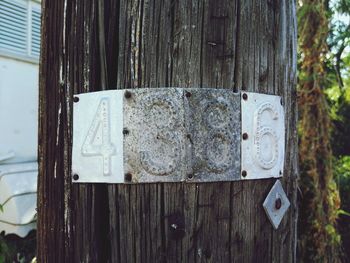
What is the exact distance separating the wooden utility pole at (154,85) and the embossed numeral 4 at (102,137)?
72mm

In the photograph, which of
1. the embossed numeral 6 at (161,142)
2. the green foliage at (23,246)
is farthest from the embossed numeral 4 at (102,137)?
the green foliage at (23,246)

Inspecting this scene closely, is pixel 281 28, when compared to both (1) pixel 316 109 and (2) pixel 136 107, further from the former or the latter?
(1) pixel 316 109

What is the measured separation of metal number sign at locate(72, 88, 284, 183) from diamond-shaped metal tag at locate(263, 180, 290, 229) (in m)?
0.10

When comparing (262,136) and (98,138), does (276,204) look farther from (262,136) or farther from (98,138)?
(98,138)

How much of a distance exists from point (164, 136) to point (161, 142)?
0.06ft

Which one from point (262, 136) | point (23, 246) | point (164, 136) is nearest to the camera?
point (164, 136)

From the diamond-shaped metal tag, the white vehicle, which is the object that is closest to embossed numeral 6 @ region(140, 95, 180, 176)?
the diamond-shaped metal tag

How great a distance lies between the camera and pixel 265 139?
1.46 meters

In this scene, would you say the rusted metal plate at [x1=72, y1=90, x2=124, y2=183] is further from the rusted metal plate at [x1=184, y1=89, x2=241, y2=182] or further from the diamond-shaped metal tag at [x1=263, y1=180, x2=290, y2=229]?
the diamond-shaped metal tag at [x1=263, y1=180, x2=290, y2=229]

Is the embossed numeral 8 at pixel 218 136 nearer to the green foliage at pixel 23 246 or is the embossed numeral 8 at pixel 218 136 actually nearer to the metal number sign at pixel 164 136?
the metal number sign at pixel 164 136

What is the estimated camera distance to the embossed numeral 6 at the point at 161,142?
52.0 inches

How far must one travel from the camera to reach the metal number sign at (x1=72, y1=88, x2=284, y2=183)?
1.32 metres

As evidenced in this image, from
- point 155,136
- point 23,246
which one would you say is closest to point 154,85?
point 155,136

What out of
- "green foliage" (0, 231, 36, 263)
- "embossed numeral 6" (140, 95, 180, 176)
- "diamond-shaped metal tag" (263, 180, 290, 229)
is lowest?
"green foliage" (0, 231, 36, 263)
